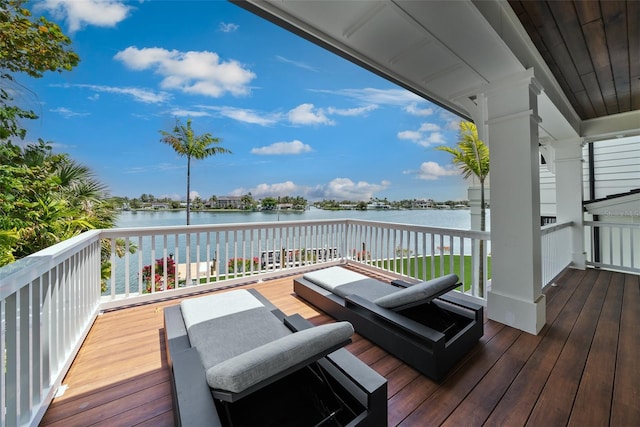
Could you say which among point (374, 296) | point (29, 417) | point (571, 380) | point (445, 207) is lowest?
point (571, 380)

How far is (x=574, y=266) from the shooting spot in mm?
5105

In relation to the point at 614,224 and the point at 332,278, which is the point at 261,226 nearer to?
the point at 332,278

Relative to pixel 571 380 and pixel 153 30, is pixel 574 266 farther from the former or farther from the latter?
pixel 153 30

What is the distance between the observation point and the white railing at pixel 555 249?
12.6 ft

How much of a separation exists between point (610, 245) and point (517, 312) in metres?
4.07

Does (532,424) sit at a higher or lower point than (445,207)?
lower

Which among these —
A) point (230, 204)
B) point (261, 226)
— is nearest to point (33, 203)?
point (261, 226)

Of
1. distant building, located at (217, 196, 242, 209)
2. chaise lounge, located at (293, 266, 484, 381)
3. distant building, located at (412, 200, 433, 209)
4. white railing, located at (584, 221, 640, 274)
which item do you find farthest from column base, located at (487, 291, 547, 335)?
distant building, located at (217, 196, 242, 209)

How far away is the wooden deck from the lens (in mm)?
1544

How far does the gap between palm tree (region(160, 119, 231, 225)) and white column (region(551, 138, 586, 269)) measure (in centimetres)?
1102

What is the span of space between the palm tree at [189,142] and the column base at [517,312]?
10464 mm

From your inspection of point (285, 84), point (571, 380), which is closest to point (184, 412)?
point (571, 380)

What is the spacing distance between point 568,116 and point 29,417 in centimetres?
684

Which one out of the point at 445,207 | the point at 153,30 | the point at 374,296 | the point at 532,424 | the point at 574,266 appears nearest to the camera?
the point at 532,424
